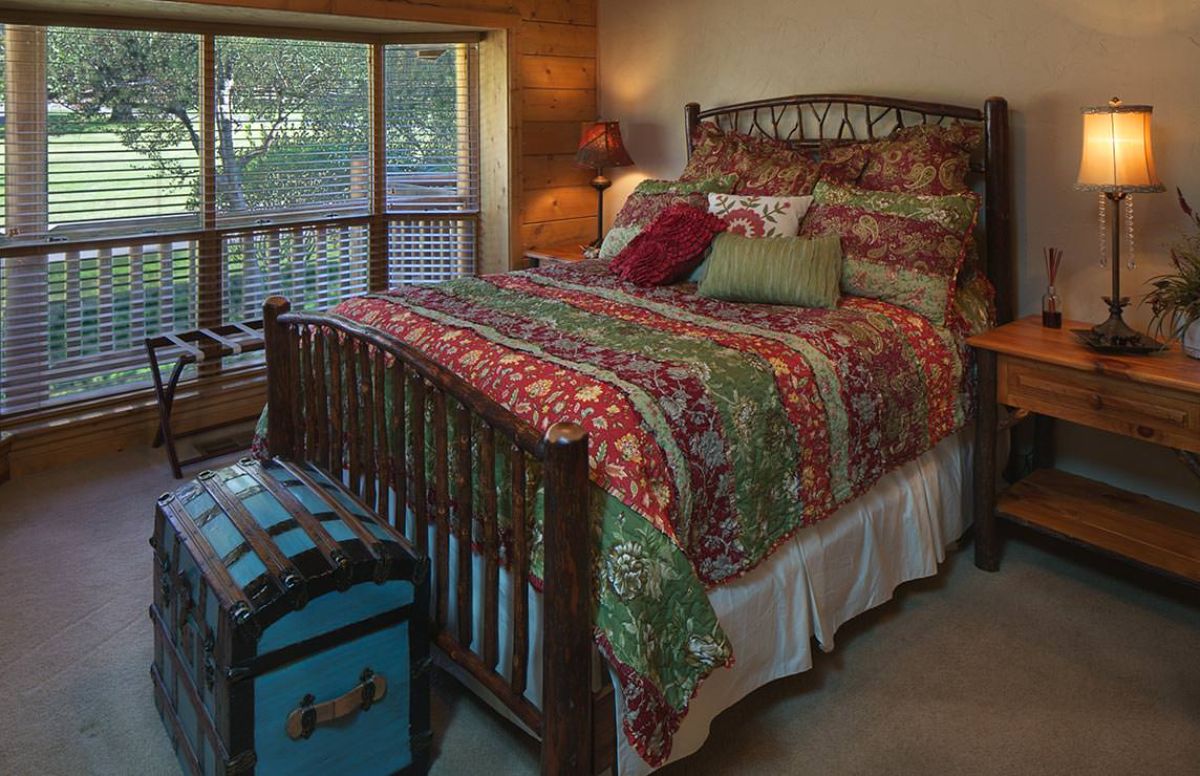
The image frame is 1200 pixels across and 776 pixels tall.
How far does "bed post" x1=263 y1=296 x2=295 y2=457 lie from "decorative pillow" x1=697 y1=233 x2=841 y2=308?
1.31 meters

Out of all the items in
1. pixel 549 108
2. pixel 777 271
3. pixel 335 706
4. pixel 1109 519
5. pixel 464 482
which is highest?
pixel 549 108

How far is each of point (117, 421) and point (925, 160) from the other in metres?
3.35

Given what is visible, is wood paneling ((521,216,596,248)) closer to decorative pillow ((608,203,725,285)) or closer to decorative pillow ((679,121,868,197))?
decorative pillow ((679,121,868,197))

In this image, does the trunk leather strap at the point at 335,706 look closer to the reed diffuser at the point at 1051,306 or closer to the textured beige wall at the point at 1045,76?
the reed diffuser at the point at 1051,306

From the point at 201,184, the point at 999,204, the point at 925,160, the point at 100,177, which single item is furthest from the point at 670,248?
the point at 100,177

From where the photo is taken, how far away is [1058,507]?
284 cm

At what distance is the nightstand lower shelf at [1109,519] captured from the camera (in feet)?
8.35

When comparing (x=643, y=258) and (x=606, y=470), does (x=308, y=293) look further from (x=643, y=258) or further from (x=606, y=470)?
(x=606, y=470)

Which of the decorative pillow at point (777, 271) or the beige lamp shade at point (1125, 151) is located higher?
the beige lamp shade at point (1125, 151)

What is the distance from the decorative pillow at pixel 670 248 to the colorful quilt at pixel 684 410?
0.35 ft

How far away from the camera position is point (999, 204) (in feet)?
10.3

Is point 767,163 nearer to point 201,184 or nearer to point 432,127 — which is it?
point 432,127

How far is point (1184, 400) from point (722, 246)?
53.7 inches

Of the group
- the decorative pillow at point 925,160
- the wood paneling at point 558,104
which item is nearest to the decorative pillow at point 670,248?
the decorative pillow at point 925,160
